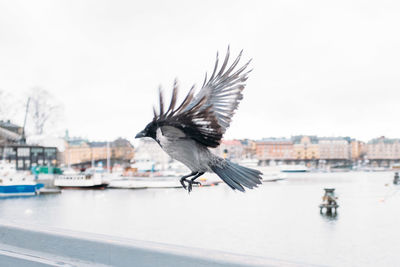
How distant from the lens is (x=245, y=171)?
9.13 ft

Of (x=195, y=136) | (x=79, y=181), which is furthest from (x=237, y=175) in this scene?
(x=79, y=181)

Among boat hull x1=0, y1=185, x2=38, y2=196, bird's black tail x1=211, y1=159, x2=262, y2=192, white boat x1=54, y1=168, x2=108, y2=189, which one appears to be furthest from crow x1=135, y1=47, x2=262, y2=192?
white boat x1=54, y1=168, x2=108, y2=189

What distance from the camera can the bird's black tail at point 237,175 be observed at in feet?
8.79

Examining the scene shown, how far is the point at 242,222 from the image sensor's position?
81.0ft

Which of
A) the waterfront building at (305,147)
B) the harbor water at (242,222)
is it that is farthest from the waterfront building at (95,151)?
the waterfront building at (305,147)

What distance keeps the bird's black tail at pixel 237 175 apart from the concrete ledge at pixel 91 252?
2.48 meters

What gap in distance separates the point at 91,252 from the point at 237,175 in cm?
413

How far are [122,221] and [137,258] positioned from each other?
19744 mm

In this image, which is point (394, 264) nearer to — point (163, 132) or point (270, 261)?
point (270, 261)

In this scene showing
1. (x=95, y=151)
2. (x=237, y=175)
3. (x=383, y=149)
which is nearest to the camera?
(x=237, y=175)

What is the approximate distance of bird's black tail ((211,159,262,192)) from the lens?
8.79 feet

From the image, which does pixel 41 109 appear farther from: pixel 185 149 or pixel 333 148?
pixel 333 148

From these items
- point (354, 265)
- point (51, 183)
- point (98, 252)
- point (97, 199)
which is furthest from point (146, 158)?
point (98, 252)

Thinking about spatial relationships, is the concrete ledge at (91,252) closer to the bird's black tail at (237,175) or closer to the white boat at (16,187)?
the bird's black tail at (237,175)
